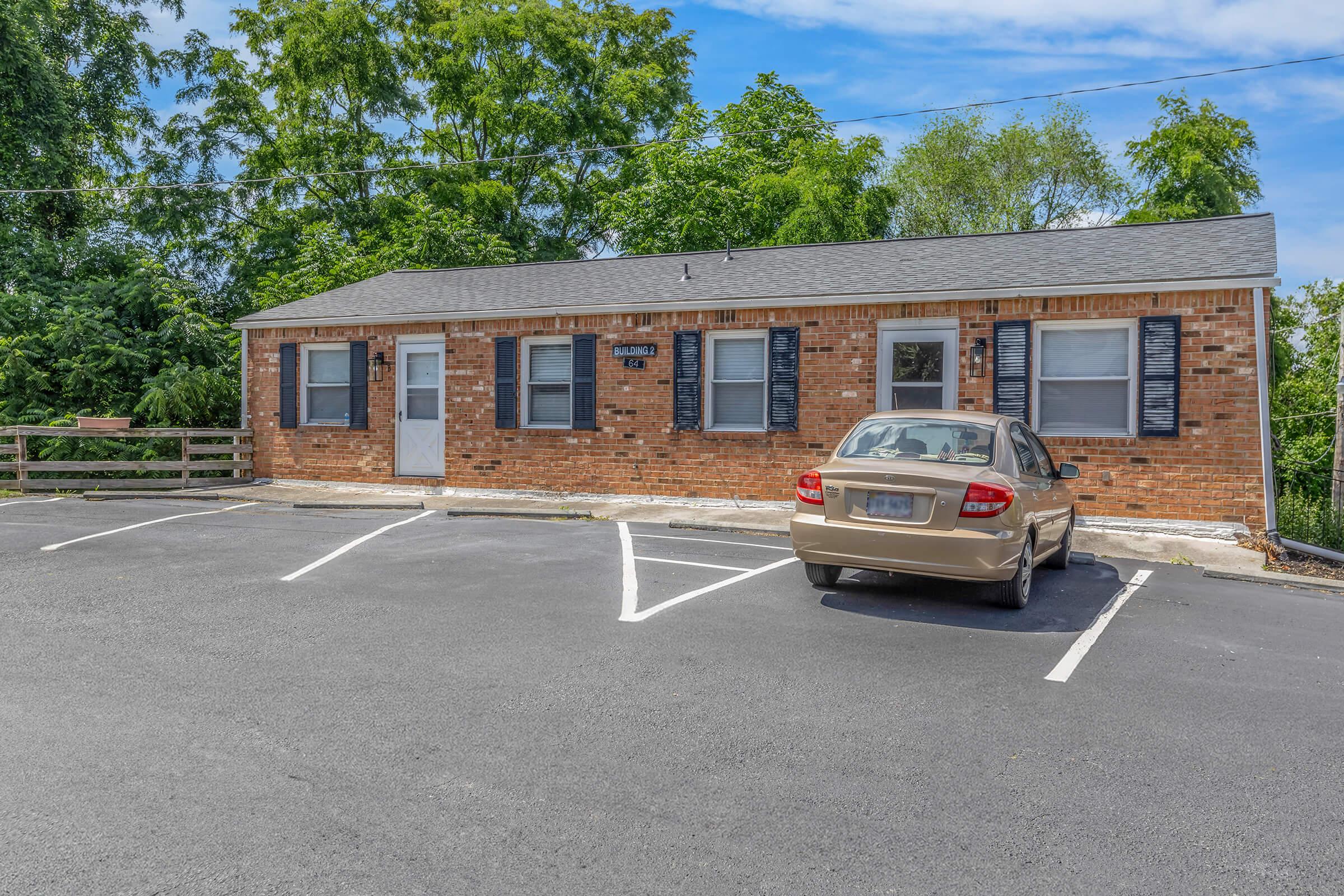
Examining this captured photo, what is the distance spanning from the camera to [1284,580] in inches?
336

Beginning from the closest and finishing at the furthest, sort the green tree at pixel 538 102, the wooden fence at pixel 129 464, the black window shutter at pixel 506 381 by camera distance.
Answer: the black window shutter at pixel 506 381 < the wooden fence at pixel 129 464 < the green tree at pixel 538 102

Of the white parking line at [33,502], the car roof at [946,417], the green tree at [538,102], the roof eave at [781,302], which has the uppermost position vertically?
the green tree at [538,102]

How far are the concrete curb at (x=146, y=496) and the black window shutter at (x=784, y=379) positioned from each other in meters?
8.73

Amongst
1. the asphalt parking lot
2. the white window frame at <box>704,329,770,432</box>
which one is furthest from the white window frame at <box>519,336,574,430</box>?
the asphalt parking lot

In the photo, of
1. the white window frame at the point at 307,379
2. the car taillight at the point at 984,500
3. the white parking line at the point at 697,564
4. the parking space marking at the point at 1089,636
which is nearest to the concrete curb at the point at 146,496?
the white window frame at the point at 307,379

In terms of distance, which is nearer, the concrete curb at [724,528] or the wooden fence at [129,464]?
the concrete curb at [724,528]

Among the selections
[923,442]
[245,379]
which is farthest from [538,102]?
[923,442]

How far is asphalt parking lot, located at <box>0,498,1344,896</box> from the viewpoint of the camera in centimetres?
316

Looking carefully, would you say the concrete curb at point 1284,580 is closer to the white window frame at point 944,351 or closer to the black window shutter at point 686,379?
the white window frame at point 944,351

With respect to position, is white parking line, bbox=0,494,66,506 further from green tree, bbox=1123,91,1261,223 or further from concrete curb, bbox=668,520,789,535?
green tree, bbox=1123,91,1261,223

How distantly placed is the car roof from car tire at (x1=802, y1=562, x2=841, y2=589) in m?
1.38

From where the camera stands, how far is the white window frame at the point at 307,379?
15.9m

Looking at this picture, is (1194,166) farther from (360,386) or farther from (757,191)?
(360,386)

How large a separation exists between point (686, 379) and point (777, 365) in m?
1.36
